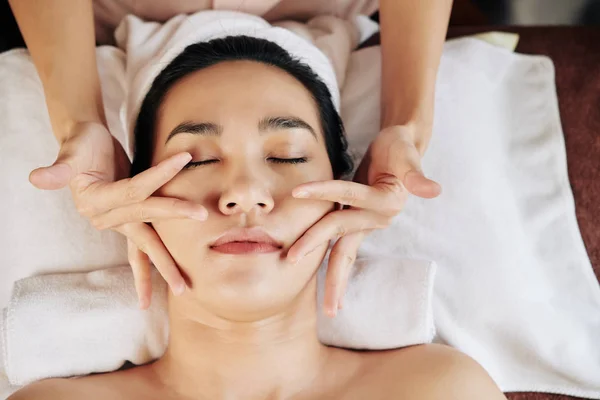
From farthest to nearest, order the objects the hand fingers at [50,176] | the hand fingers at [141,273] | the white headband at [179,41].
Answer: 1. the white headband at [179,41]
2. the hand fingers at [141,273]
3. the hand fingers at [50,176]

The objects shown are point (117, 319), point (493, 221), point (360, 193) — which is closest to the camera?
point (360, 193)

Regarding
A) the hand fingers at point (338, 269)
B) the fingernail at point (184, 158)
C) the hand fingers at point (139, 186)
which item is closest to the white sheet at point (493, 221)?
the hand fingers at point (338, 269)

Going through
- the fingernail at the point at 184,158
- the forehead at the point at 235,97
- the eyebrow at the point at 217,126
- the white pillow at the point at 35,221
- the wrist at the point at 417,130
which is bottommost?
the white pillow at the point at 35,221

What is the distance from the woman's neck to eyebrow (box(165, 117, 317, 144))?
330 millimetres

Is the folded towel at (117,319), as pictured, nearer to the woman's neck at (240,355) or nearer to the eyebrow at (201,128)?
the woman's neck at (240,355)

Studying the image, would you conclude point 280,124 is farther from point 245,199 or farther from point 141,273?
point 141,273

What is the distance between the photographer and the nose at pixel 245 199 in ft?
3.08

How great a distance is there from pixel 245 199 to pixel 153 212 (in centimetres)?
16

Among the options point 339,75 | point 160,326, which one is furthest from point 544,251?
point 160,326

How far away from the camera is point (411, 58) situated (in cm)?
129

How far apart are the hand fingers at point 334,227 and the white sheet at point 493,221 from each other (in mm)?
269

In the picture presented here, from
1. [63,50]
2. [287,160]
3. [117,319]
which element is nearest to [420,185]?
[287,160]

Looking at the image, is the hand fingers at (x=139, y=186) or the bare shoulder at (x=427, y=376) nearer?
the hand fingers at (x=139, y=186)

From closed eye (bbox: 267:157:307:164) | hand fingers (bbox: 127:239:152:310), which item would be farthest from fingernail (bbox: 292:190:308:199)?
hand fingers (bbox: 127:239:152:310)
